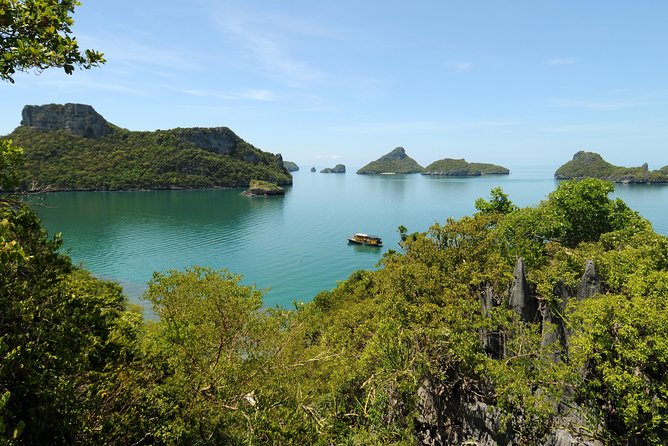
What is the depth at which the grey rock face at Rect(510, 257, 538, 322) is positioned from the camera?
21625 millimetres

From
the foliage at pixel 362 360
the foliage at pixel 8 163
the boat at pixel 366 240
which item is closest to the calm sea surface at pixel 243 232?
the boat at pixel 366 240

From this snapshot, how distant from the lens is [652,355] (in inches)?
570

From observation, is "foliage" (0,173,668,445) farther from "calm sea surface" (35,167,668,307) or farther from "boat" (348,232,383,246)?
"boat" (348,232,383,246)

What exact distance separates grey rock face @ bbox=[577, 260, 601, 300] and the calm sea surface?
114ft

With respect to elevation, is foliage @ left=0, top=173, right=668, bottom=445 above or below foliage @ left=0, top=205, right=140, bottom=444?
below

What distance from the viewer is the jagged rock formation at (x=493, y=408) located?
17.4 metres

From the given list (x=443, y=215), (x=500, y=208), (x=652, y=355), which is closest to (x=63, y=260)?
(x=652, y=355)

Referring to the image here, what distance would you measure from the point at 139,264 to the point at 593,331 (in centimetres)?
7789

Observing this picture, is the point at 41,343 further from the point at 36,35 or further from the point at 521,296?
the point at 521,296

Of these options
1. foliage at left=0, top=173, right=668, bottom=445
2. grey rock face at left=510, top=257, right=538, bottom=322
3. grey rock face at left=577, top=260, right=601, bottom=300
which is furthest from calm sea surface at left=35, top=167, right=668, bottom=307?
grey rock face at left=577, top=260, right=601, bottom=300

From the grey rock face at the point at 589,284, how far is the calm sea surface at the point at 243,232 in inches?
1372

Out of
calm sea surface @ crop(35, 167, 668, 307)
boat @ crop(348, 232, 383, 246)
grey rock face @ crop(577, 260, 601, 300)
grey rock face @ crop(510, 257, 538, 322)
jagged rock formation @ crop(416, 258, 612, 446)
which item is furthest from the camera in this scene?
boat @ crop(348, 232, 383, 246)

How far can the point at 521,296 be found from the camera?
2162cm

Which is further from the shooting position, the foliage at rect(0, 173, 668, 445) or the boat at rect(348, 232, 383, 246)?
the boat at rect(348, 232, 383, 246)
